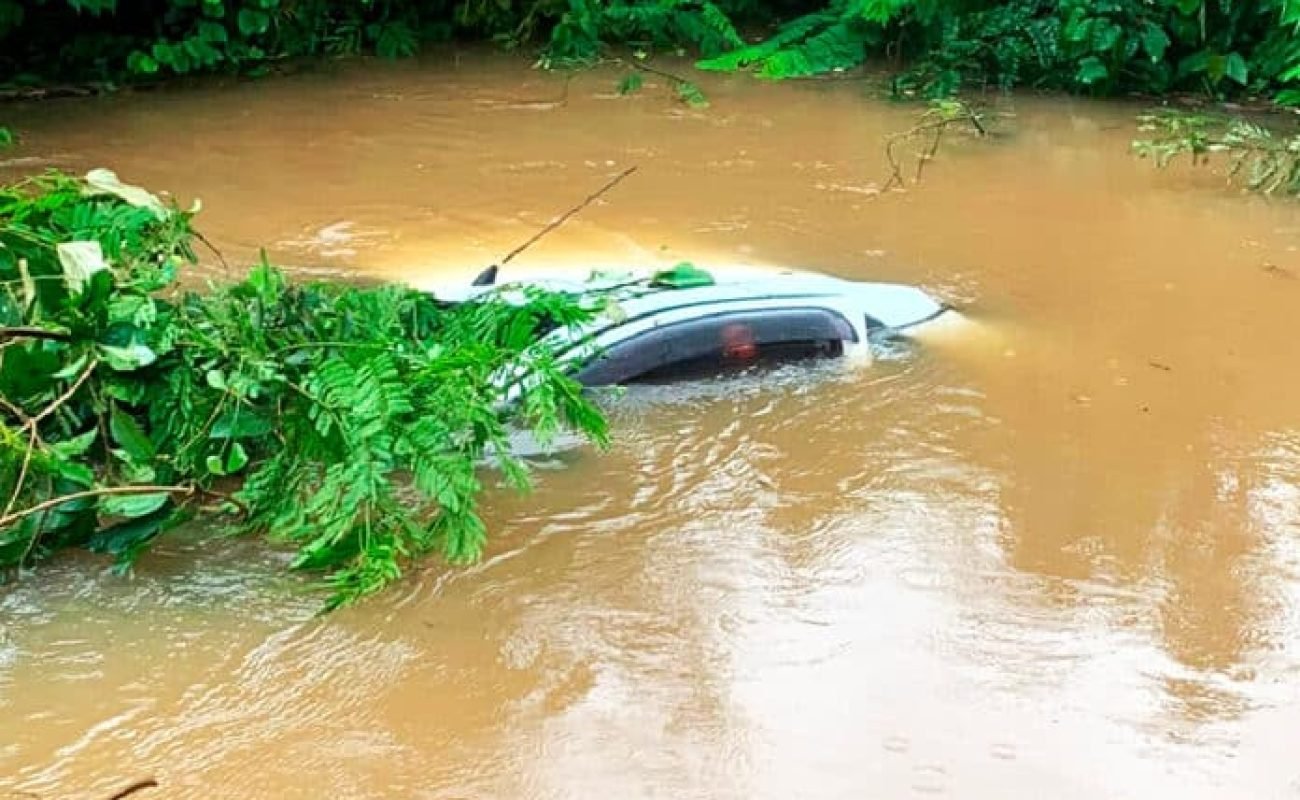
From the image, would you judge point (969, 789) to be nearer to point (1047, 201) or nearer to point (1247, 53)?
point (1047, 201)

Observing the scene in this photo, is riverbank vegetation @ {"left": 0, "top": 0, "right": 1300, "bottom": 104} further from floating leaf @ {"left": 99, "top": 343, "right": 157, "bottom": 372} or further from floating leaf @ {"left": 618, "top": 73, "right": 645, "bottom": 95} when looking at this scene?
floating leaf @ {"left": 99, "top": 343, "right": 157, "bottom": 372}

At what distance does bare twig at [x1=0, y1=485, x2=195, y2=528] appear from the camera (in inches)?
118

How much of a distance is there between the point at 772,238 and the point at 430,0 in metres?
5.54

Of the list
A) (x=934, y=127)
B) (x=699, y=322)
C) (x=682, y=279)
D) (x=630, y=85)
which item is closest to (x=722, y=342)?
(x=699, y=322)

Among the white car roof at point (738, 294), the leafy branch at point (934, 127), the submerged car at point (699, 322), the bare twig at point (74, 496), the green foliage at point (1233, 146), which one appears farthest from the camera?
the leafy branch at point (934, 127)

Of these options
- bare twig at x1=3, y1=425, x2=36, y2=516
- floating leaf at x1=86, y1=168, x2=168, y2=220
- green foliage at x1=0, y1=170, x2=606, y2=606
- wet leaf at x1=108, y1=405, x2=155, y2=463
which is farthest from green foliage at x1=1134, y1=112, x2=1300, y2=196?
bare twig at x1=3, y1=425, x2=36, y2=516

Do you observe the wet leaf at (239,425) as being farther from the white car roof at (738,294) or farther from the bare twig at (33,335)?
the white car roof at (738,294)

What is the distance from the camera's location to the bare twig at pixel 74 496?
3.00m

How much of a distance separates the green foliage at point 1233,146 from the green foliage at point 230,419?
15.2 feet

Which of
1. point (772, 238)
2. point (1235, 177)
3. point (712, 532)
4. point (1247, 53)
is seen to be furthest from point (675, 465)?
point (1247, 53)

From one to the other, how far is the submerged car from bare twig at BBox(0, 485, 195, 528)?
109cm

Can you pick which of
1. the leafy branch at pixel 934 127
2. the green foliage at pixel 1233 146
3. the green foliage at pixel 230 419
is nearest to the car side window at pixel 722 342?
the green foliage at pixel 230 419

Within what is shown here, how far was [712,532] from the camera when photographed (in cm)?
349

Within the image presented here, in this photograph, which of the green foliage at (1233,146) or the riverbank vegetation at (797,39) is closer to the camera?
the green foliage at (1233,146)
